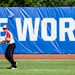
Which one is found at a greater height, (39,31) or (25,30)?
(25,30)

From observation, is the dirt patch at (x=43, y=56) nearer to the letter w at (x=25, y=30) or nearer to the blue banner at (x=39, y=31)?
the blue banner at (x=39, y=31)

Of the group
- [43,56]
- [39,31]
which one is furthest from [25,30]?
[43,56]

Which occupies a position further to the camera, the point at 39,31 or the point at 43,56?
the point at 39,31

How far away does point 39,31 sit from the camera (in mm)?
23422

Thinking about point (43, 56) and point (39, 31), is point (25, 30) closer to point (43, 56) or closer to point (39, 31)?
point (39, 31)

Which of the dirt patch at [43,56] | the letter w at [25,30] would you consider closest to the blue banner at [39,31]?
the letter w at [25,30]

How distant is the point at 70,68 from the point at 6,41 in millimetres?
2725

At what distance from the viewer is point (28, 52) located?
77.2 feet

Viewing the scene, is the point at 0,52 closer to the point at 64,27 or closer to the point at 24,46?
the point at 24,46

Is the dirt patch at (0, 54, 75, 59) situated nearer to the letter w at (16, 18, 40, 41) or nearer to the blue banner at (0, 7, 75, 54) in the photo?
the blue banner at (0, 7, 75, 54)

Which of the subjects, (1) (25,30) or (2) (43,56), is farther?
(1) (25,30)

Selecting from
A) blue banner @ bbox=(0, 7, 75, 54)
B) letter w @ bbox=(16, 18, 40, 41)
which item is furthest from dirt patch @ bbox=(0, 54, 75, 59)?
letter w @ bbox=(16, 18, 40, 41)

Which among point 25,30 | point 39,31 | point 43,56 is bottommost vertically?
point 43,56

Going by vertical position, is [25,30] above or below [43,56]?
above
